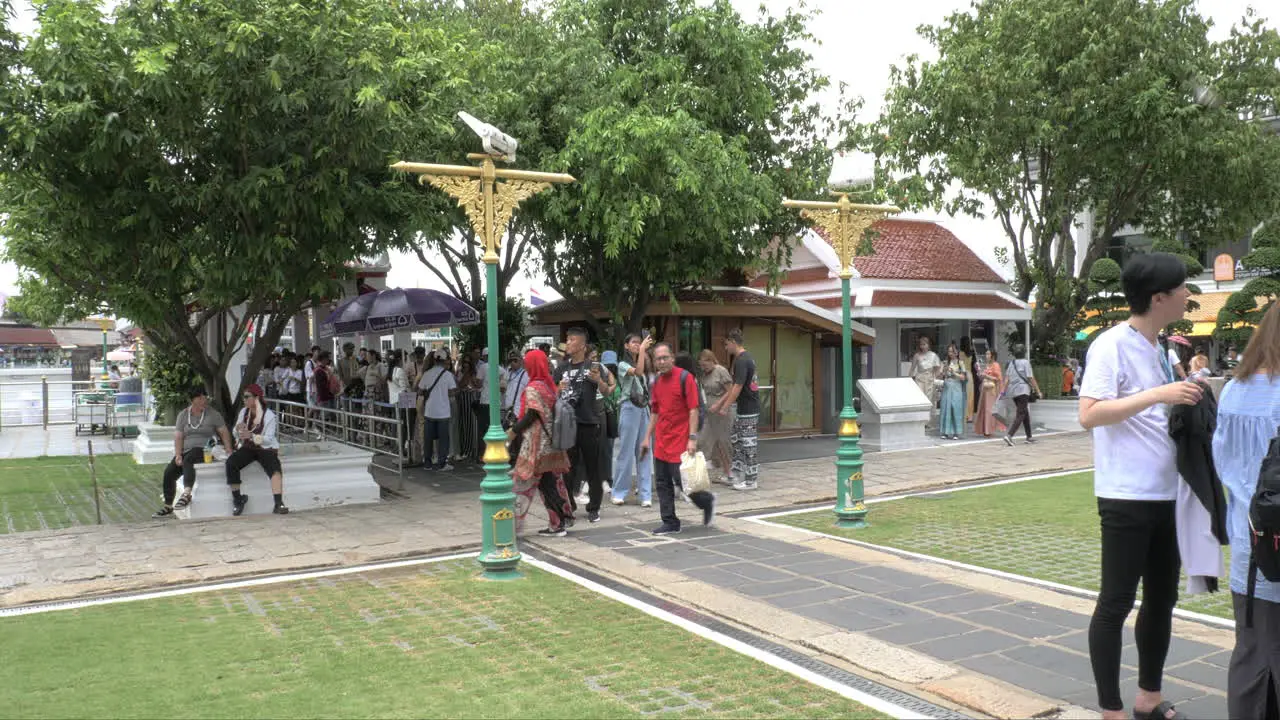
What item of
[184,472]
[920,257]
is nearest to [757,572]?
[184,472]

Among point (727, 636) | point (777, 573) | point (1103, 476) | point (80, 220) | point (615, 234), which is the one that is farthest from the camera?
point (615, 234)

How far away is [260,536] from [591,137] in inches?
243

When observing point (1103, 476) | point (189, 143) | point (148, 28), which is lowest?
point (1103, 476)

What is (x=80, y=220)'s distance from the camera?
977cm

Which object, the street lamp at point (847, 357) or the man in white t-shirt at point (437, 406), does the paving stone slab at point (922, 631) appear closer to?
the street lamp at point (847, 357)

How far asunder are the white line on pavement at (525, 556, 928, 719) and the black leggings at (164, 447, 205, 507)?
5078 mm

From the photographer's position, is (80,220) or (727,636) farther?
(80,220)

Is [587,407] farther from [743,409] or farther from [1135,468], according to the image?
[1135,468]

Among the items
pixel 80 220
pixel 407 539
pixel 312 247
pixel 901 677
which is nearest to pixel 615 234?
pixel 312 247

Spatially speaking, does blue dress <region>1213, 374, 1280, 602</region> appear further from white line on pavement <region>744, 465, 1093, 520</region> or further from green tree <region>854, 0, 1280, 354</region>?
green tree <region>854, 0, 1280, 354</region>

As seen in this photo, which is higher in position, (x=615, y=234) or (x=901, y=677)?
(x=615, y=234)

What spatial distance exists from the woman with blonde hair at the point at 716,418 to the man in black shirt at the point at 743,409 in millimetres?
263

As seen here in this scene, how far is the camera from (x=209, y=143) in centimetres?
1015

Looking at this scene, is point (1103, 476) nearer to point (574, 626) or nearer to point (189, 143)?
point (574, 626)
